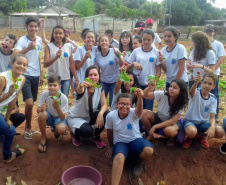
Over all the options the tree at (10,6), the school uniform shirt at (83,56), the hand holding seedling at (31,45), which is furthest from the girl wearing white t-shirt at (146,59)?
the tree at (10,6)

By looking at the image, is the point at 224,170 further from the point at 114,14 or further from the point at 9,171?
the point at 114,14

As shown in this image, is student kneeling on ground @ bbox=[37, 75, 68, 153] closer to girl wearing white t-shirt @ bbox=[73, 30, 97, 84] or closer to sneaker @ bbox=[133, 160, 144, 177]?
girl wearing white t-shirt @ bbox=[73, 30, 97, 84]

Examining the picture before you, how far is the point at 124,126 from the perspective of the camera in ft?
11.1

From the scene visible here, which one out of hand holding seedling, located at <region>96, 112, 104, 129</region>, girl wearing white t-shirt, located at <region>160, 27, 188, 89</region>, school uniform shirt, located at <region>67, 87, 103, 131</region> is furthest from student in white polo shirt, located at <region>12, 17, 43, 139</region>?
girl wearing white t-shirt, located at <region>160, 27, 188, 89</region>

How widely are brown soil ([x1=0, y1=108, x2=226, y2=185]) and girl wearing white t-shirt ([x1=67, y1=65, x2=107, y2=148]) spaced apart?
29cm

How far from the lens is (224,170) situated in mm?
3730

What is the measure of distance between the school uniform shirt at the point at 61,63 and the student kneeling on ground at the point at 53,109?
0.50 meters

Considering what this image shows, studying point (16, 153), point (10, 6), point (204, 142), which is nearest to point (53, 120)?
point (16, 153)

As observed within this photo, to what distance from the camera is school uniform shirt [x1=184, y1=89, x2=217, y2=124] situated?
376 cm

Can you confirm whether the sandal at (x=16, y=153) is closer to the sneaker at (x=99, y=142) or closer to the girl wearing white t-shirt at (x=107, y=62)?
the sneaker at (x=99, y=142)

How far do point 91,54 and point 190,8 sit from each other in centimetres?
3618

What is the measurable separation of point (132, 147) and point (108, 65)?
5.39ft

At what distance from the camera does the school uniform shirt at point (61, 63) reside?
4.17m

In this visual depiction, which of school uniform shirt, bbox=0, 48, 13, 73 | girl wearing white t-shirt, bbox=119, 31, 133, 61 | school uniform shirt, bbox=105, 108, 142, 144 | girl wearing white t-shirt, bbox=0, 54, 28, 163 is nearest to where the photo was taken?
girl wearing white t-shirt, bbox=0, 54, 28, 163
